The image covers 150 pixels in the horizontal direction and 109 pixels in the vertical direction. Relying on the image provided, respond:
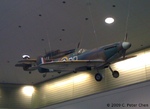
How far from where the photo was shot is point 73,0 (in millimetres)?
5039

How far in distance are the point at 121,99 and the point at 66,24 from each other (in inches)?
108

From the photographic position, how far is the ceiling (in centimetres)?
519

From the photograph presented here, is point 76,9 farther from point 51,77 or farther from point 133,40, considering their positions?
point 51,77

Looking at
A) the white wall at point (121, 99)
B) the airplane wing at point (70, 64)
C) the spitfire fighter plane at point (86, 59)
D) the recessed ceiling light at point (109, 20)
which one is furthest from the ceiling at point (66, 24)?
the airplane wing at point (70, 64)

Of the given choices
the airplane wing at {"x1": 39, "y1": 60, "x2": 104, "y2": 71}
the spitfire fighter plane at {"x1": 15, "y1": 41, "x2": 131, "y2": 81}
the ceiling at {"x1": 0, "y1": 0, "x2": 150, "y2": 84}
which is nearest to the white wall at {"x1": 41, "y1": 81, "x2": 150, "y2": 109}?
the ceiling at {"x1": 0, "y1": 0, "x2": 150, "y2": 84}

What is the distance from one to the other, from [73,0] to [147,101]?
3.39m

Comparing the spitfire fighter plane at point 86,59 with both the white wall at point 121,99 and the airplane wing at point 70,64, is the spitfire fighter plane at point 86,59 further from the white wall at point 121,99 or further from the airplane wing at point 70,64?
the white wall at point 121,99

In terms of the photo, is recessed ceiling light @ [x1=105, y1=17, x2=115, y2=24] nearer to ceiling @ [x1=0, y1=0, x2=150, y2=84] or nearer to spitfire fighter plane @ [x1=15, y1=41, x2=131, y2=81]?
ceiling @ [x1=0, y1=0, x2=150, y2=84]

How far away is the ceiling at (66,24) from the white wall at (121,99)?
1.23m

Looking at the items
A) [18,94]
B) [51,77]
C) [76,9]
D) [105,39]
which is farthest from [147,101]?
[18,94]

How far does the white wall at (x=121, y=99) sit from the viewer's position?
6680 mm

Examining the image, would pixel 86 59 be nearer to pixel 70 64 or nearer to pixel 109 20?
pixel 70 64

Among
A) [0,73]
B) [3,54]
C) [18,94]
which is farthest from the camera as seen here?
[18,94]

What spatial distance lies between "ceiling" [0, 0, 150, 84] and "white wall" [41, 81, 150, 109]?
1231 mm
